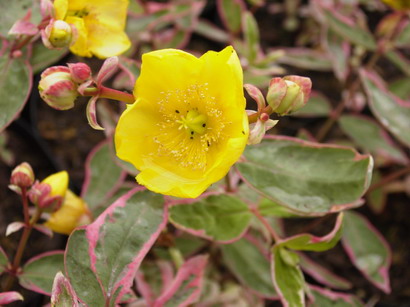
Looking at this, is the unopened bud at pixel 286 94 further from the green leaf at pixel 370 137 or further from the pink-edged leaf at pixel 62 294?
the green leaf at pixel 370 137

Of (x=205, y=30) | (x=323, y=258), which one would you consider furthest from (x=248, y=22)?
(x=323, y=258)

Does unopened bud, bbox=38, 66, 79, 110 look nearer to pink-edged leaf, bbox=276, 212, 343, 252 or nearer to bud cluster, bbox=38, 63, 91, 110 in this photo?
bud cluster, bbox=38, 63, 91, 110

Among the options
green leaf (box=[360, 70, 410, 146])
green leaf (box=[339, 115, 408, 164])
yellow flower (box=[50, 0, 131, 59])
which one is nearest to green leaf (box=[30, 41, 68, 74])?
yellow flower (box=[50, 0, 131, 59])

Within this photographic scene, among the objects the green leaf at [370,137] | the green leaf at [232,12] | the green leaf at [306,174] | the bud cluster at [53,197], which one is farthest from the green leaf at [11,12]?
the green leaf at [370,137]

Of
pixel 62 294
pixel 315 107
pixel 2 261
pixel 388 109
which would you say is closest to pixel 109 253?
pixel 62 294

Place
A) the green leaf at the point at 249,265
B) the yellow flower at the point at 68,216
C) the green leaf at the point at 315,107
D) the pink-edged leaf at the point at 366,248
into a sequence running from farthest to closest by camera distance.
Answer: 1. the green leaf at the point at 315,107
2. the pink-edged leaf at the point at 366,248
3. the green leaf at the point at 249,265
4. the yellow flower at the point at 68,216

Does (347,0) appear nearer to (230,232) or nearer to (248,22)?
(248,22)
